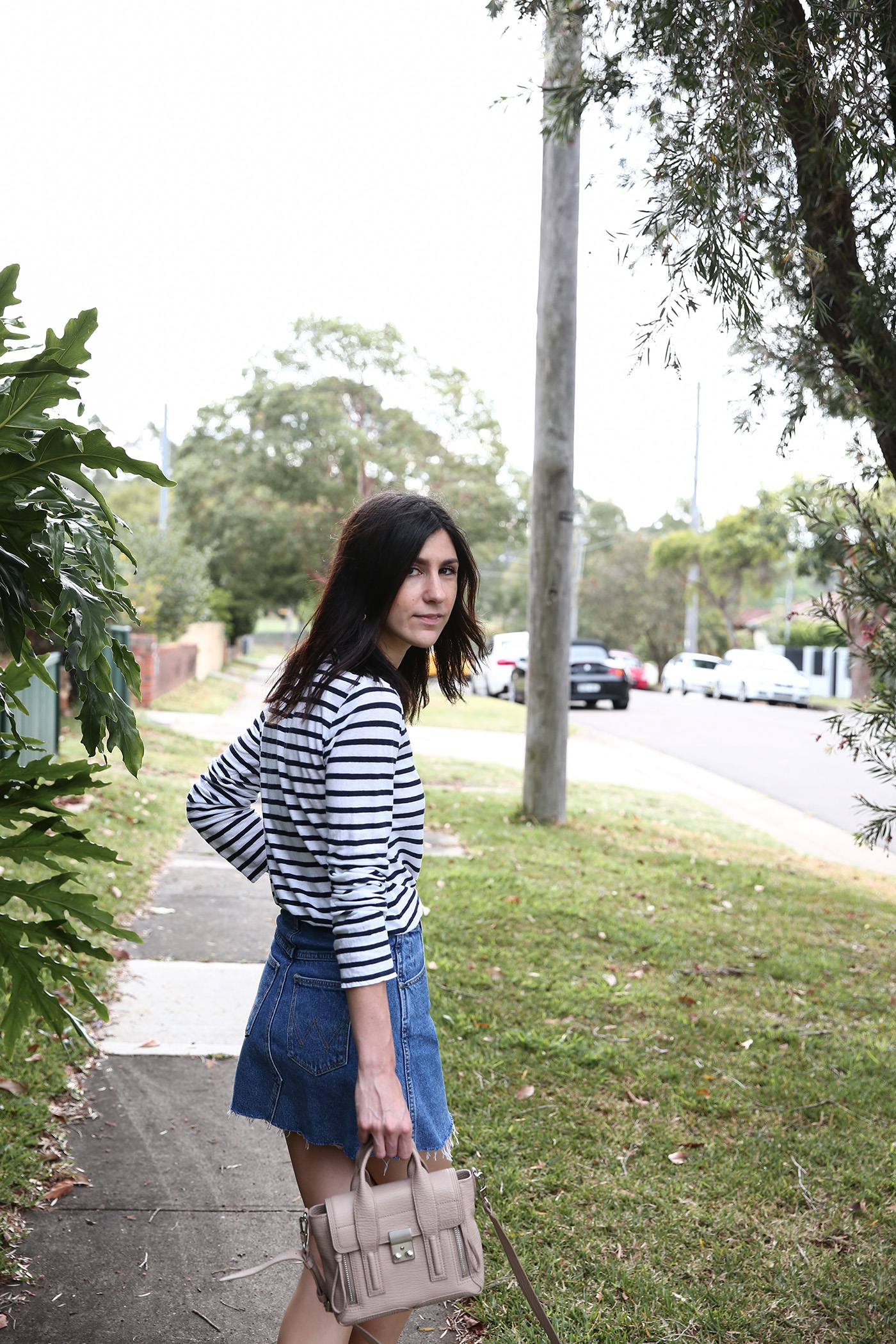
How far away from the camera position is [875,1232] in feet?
10.9

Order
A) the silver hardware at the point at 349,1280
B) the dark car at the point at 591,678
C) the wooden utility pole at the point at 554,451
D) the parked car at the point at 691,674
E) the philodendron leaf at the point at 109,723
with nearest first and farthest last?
the silver hardware at the point at 349,1280
the philodendron leaf at the point at 109,723
the wooden utility pole at the point at 554,451
the dark car at the point at 591,678
the parked car at the point at 691,674

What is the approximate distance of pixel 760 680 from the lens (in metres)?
30.4

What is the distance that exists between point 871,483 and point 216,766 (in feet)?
9.93

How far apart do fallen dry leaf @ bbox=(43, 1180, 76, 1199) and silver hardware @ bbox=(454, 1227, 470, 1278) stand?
1.93 meters

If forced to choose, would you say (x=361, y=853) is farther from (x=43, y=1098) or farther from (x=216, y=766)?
(x=43, y=1098)

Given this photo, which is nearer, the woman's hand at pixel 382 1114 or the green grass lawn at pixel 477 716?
the woman's hand at pixel 382 1114

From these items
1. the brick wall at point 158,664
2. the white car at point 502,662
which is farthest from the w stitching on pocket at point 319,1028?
the white car at point 502,662

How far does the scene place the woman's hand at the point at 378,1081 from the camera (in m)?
1.80

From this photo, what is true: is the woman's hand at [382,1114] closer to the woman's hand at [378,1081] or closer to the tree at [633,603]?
the woman's hand at [378,1081]

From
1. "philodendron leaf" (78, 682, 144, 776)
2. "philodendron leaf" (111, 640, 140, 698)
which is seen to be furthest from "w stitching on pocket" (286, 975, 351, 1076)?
"philodendron leaf" (111, 640, 140, 698)

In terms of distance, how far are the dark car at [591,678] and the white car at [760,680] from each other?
6.47m

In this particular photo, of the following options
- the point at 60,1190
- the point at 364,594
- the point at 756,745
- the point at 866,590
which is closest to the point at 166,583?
the point at 756,745

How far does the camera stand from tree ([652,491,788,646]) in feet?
134

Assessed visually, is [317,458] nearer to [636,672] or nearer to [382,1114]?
[636,672]
